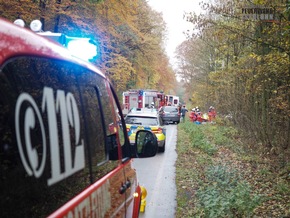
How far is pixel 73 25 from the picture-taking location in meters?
15.9

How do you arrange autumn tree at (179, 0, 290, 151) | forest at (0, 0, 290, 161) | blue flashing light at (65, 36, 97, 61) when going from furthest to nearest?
1. forest at (0, 0, 290, 161)
2. autumn tree at (179, 0, 290, 151)
3. blue flashing light at (65, 36, 97, 61)

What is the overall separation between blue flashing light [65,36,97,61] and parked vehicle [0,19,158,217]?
135mm

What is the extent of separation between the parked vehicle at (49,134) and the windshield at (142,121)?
10.8 meters

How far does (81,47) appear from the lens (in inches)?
103

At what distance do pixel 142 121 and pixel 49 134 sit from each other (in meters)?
12.2

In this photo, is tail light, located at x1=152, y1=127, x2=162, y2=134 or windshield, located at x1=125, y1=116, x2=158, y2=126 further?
tail light, located at x1=152, y1=127, x2=162, y2=134

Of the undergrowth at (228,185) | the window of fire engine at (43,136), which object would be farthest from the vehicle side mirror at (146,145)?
the undergrowth at (228,185)

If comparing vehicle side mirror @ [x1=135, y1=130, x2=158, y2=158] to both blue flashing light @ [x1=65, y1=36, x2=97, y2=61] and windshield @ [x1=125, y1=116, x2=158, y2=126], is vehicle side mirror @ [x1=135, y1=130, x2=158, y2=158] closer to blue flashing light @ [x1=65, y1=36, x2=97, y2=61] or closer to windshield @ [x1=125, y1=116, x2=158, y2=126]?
blue flashing light @ [x1=65, y1=36, x2=97, y2=61]

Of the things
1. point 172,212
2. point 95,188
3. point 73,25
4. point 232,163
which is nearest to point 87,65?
point 95,188

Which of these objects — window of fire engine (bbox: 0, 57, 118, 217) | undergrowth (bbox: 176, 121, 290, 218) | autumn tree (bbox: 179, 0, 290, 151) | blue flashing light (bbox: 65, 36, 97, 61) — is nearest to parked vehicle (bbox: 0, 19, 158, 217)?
window of fire engine (bbox: 0, 57, 118, 217)

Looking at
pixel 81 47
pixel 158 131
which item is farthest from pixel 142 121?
pixel 81 47

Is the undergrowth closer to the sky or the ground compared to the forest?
closer to the ground

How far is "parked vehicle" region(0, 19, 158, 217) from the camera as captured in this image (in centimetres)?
139

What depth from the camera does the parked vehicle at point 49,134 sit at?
1389 mm
